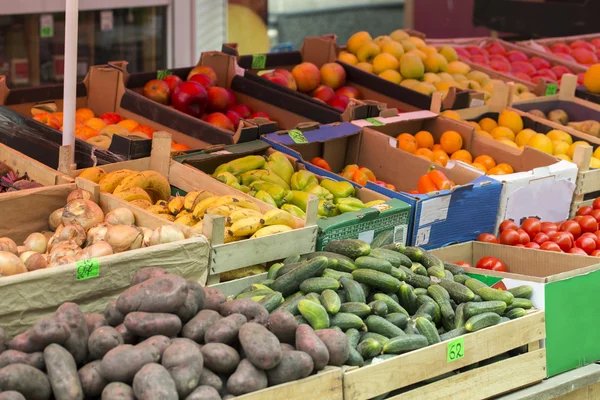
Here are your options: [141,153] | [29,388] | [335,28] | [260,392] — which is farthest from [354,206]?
[335,28]

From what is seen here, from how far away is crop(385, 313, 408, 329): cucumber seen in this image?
3151mm

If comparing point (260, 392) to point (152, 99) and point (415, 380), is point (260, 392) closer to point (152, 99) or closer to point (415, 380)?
point (415, 380)

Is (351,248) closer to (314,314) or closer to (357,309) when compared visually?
(357,309)

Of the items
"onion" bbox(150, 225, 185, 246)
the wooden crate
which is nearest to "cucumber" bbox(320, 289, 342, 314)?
the wooden crate

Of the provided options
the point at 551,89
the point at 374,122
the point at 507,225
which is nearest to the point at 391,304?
the point at 507,225

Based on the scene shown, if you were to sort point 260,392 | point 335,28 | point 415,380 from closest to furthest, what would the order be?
1. point 260,392
2. point 415,380
3. point 335,28

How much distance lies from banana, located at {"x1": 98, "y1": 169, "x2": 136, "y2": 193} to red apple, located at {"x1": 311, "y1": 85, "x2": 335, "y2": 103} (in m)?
2.07

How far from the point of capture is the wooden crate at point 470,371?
9.51ft

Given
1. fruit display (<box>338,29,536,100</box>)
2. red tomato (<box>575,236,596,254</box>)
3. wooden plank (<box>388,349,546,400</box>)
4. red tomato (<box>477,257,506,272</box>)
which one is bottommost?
wooden plank (<box>388,349,546,400</box>)

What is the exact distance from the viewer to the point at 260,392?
2568 mm

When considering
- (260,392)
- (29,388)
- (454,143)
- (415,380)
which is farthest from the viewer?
(454,143)

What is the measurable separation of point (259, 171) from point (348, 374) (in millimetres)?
1610

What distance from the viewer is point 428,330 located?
3133 millimetres

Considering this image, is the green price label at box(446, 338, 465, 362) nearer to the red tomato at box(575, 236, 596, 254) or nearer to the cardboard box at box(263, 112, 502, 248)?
the cardboard box at box(263, 112, 502, 248)
